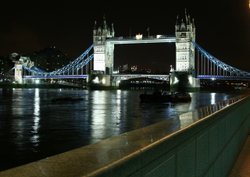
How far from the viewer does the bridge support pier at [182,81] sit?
88.4 meters

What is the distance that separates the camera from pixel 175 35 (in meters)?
100

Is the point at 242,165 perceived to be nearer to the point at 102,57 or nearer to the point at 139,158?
the point at 139,158

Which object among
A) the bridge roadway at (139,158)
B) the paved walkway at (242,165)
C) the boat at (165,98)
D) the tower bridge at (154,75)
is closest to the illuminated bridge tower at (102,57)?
the tower bridge at (154,75)

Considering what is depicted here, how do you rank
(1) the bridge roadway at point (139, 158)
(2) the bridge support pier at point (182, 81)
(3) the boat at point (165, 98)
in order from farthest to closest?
(2) the bridge support pier at point (182, 81), (3) the boat at point (165, 98), (1) the bridge roadway at point (139, 158)

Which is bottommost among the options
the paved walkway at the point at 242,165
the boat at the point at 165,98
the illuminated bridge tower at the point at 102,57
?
the boat at the point at 165,98

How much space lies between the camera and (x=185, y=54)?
96.9 metres

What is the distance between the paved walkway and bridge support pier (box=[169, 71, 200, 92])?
81.3 meters

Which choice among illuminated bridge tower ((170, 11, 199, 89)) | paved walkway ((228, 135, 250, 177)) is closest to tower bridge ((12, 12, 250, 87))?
illuminated bridge tower ((170, 11, 199, 89))

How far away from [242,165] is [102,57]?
101 m

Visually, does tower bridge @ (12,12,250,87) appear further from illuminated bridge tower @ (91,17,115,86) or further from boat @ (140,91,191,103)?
boat @ (140,91,191,103)

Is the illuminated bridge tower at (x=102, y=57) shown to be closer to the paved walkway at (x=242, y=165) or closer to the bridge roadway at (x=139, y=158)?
the paved walkway at (x=242, y=165)

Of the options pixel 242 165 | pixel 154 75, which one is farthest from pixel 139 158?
pixel 154 75

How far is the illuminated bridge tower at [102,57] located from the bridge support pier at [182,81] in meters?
16.9

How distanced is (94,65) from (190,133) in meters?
107
